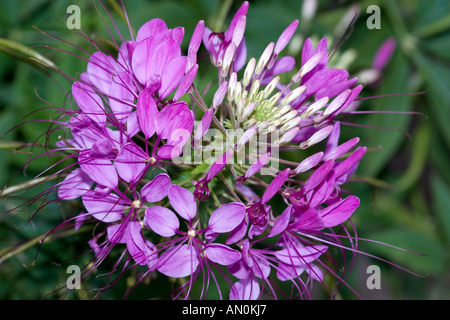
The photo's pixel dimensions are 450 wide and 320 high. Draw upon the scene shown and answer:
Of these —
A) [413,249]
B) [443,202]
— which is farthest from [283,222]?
[443,202]

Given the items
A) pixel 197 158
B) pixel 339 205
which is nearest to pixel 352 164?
pixel 339 205

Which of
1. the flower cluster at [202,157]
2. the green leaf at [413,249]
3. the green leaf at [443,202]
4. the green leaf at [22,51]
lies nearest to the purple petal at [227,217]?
the flower cluster at [202,157]

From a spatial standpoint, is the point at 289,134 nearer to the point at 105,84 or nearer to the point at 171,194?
the point at 171,194

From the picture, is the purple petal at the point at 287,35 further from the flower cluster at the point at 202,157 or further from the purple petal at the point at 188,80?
the purple petal at the point at 188,80

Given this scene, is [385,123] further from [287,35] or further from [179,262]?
[179,262]

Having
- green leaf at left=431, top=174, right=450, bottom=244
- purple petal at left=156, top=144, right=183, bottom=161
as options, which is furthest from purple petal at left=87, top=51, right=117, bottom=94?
green leaf at left=431, top=174, right=450, bottom=244

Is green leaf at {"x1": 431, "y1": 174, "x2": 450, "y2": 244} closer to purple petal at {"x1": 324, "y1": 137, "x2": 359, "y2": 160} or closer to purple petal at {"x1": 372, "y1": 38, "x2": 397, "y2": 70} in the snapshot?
purple petal at {"x1": 372, "y1": 38, "x2": 397, "y2": 70}

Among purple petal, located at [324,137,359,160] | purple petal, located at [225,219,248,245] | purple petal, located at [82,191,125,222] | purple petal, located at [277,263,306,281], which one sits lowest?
purple petal, located at [277,263,306,281]
